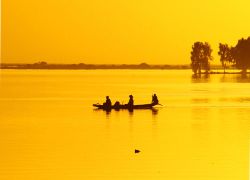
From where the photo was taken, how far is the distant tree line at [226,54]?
620ft

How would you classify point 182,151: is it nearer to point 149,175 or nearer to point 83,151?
point 83,151

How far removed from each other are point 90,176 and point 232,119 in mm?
22927

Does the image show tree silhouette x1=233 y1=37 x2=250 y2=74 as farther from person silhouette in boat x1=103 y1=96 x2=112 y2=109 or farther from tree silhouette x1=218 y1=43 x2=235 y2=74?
person silhouette in boat x1=103 y1=96 x2=112 y2=109

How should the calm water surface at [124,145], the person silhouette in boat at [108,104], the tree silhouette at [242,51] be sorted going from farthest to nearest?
the tree silhouette at [242,51] → the person silhouette in boat at [108,104] → the calm water surface at [124,145]

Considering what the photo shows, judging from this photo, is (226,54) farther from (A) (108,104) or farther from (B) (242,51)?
(A) (108,104)

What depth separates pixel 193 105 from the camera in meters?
64.0

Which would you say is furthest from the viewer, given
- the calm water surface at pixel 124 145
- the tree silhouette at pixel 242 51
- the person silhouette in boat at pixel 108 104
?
the tree silhouette at pixel 242 51

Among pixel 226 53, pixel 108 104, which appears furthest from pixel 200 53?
pixel 108 104

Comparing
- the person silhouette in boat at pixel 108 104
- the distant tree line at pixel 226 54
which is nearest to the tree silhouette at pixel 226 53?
the distant tree line at pixel 226 54

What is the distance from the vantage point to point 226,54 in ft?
629

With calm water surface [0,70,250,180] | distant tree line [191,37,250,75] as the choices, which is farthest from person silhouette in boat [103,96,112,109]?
distant tree line [191,37,250,75]

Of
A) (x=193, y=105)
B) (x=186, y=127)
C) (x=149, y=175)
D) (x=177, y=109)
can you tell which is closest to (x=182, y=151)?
(x=149, y=175)

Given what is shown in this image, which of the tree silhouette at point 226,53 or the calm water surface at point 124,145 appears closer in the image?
the calm water surface at point 124,145

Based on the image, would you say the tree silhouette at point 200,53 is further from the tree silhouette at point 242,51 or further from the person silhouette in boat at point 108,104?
the person silhouette in boat at point 108,104
